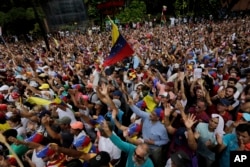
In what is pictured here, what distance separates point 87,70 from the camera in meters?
8.95

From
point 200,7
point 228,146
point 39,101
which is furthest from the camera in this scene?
point 200,7

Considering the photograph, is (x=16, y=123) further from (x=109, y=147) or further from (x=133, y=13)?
(x=133, y=13)

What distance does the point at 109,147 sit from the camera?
3.79 m

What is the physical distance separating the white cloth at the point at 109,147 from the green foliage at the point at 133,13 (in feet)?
99.0

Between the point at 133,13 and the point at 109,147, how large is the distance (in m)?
31.3

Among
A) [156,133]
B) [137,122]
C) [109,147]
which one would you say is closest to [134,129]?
[137,122]

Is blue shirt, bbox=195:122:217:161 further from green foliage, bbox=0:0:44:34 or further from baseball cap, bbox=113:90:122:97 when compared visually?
green foliage, bbox=0:0:44:34

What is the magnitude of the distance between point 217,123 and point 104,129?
150 cm

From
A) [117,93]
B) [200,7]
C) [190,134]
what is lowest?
[200,7]

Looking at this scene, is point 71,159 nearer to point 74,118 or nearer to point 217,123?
point 74,118

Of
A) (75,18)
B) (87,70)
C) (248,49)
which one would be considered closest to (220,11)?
(75,18)

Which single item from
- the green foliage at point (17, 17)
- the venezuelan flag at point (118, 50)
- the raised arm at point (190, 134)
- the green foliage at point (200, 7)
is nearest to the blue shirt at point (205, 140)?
the raised arm at point (190, 134)

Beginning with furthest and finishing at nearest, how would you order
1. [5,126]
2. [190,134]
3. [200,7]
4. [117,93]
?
[200,7] → [117,93] → [5,126] → [190,134]

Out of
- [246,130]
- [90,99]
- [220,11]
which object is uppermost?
[246,130]
